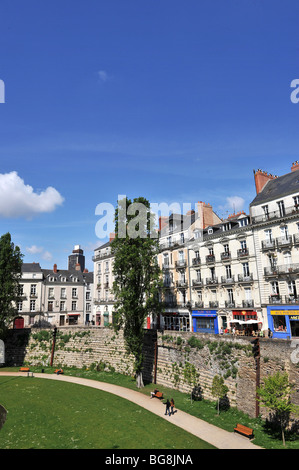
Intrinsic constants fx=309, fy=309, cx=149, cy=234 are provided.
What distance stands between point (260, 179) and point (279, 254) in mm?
11681

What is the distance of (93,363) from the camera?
4000cm

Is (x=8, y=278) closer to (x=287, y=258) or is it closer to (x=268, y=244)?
(x=268, y=244)

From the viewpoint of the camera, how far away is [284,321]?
33906 millimetres

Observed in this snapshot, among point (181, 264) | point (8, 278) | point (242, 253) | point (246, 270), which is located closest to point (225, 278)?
point (246, 270)

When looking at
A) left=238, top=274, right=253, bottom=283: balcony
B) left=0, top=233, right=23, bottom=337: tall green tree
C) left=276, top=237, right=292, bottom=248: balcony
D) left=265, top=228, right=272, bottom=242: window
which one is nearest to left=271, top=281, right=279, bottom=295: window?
left=238, top=274, right=253, bottom=283: balcony

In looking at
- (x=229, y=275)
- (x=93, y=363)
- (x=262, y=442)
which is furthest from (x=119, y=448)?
(x=229, y=275)

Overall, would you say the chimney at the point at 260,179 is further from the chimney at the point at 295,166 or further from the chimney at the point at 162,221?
the chimney at the point at 162,221

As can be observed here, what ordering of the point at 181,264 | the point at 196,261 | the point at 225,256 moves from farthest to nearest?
the point at 181,264 → the point at 196,261 → the point at 225,256

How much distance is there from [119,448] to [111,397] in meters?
10.9

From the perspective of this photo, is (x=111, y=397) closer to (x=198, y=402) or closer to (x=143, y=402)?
(x=143, y=402)

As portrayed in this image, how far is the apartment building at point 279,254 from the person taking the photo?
109 ft

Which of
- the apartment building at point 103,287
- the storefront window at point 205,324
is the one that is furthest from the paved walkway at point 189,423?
the apartment building at point 103,287

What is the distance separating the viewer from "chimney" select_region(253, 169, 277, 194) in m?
41.1

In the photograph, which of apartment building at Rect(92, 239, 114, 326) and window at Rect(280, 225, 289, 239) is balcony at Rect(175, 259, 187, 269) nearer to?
window at Rect(280, 225, 289, 239)
